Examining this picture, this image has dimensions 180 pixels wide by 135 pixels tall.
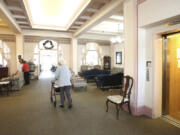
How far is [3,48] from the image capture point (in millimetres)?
8359

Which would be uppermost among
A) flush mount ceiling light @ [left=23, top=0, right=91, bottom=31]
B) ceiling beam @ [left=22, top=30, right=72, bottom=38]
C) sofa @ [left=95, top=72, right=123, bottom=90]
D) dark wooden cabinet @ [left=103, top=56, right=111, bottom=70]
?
flush mount ceiling light @ [left=23, top=0, right=91, bottom=31]

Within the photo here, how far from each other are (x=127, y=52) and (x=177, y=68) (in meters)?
1.43

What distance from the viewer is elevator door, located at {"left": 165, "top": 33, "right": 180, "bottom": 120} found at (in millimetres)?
Result: 3076

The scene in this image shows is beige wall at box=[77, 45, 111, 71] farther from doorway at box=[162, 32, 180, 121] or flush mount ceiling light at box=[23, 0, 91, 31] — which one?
doorway at box=[162, 32, 180, 121]

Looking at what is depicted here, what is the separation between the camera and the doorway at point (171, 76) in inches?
120

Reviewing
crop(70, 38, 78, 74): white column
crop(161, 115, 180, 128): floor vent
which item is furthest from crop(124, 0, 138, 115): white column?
crop(70, 38, 78, 74): white column

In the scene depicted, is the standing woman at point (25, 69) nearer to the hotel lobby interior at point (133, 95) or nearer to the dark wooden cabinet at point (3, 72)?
the dark wooden cabinet at point (3, 72)

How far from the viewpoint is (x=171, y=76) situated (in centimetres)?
316

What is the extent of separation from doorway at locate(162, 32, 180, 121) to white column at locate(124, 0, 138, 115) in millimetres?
750

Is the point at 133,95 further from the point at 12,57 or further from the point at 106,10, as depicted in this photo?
the point at 12,57

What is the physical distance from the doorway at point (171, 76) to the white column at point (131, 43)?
750mm

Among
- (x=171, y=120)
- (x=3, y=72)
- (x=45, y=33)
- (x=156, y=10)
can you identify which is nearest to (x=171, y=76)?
(x=171, y=120)

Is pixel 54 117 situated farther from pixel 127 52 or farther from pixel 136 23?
pixel 136 23

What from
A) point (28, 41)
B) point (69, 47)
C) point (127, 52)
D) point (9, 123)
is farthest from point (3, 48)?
point (127, 52)
